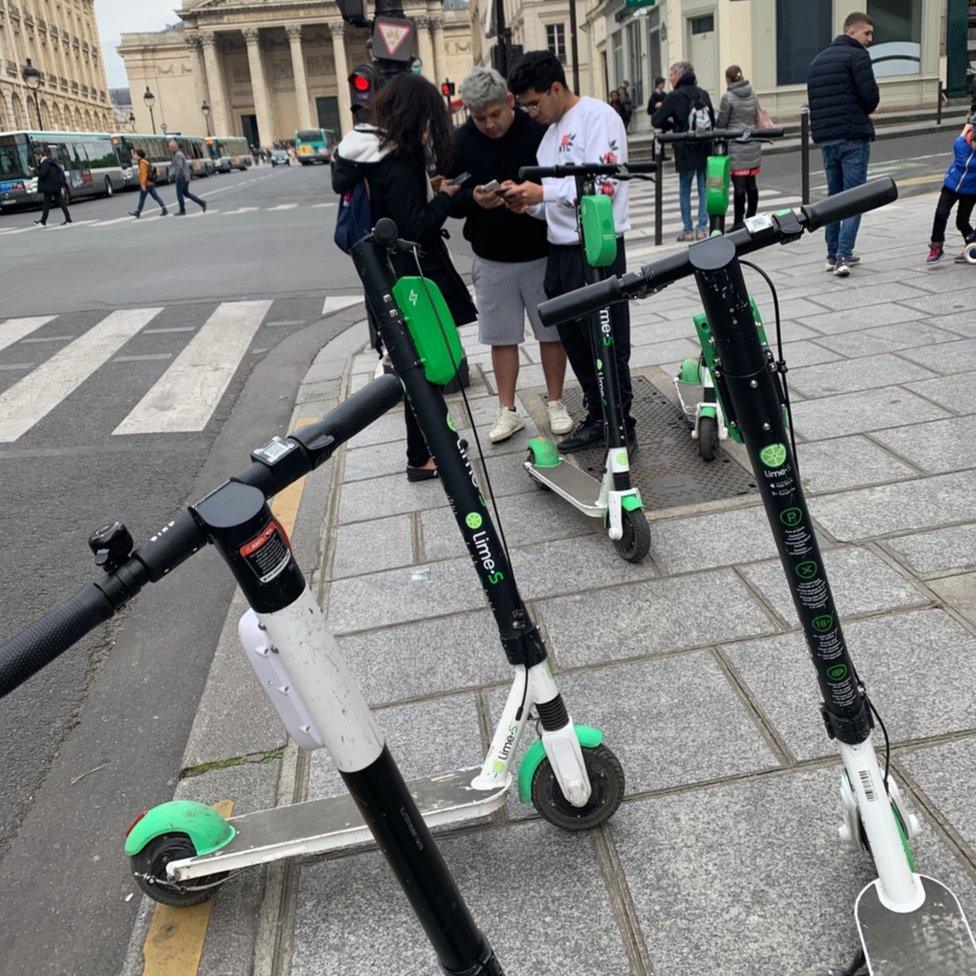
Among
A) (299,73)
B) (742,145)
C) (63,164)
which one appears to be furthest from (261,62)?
(742,145)

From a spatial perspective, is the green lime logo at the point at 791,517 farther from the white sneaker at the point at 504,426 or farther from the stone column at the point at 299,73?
the stone column at the point at 299,73

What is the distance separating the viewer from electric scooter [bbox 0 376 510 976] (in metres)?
1.15

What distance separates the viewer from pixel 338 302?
401 inches

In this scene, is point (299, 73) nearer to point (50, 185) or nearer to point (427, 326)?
point (50, 185)

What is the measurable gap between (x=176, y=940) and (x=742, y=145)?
10.3 m

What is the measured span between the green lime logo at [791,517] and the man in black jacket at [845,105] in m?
6.78

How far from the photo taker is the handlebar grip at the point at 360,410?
1.36 meters

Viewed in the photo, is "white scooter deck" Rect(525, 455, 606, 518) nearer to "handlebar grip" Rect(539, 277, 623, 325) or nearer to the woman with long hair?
the woman with long hair

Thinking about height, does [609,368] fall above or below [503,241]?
below

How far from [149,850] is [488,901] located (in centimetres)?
76

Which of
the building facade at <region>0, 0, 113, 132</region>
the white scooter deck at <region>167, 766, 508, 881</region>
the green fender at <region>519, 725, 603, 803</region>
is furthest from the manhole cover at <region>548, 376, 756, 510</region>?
the building facade at <region>0, 0, 113, 132</region>

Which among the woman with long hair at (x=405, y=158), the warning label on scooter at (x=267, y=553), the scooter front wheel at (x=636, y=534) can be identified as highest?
the woman with long hair at (x=405, y=158)

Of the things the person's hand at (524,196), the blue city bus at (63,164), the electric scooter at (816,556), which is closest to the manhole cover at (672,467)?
the person's hand at (524,196)

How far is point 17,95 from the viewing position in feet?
228
